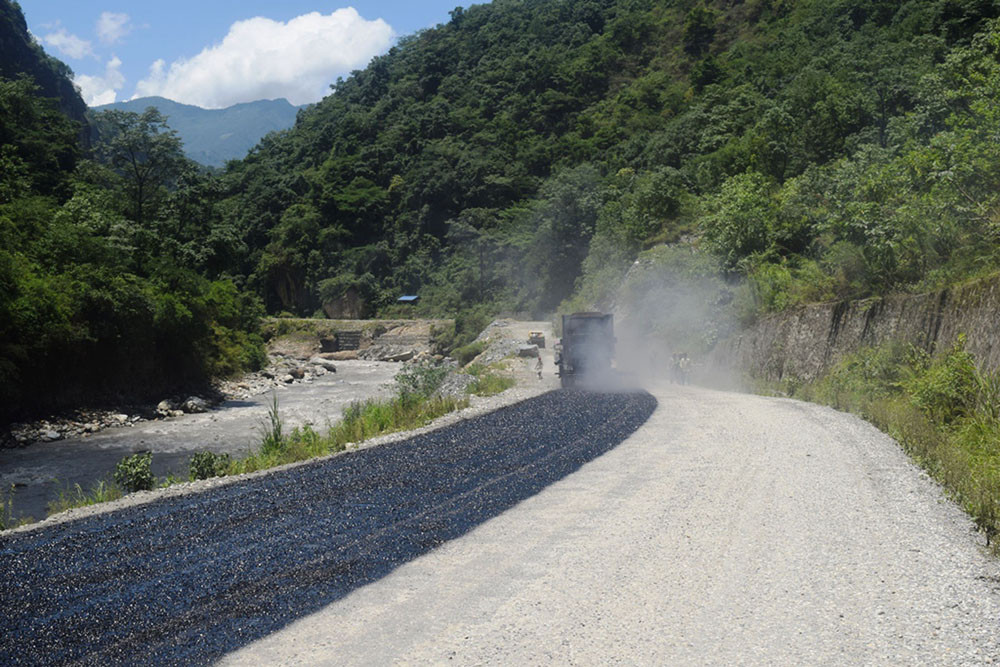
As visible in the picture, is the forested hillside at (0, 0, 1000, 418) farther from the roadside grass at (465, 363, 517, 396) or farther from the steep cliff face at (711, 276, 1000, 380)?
the roadside grass at (465, 363, 517, 396)

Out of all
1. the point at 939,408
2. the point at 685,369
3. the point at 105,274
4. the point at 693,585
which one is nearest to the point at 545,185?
the point at 685,369

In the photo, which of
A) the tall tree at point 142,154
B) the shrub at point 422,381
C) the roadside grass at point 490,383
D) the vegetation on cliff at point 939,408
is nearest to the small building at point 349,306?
the tall tree at point 142,154

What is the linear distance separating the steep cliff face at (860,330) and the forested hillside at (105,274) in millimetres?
28697

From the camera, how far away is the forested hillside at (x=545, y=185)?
22812mm

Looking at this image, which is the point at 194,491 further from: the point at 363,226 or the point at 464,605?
the point at 363,226

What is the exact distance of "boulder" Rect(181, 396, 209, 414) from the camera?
113 feet

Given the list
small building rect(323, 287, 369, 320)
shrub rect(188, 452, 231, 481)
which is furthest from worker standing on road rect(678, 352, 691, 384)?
small building rect(323, 287, 369, 320)

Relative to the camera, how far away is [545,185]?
76.6m

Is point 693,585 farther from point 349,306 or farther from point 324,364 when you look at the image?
point 349,306

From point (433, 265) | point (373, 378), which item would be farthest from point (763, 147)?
point (433, 265)

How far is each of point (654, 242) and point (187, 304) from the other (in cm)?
3004

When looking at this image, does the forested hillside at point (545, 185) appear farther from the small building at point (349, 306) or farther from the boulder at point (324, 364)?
the boulder at point (324, 364)

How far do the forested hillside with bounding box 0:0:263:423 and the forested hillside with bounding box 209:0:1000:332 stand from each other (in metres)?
7.64

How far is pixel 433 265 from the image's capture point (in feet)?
293
